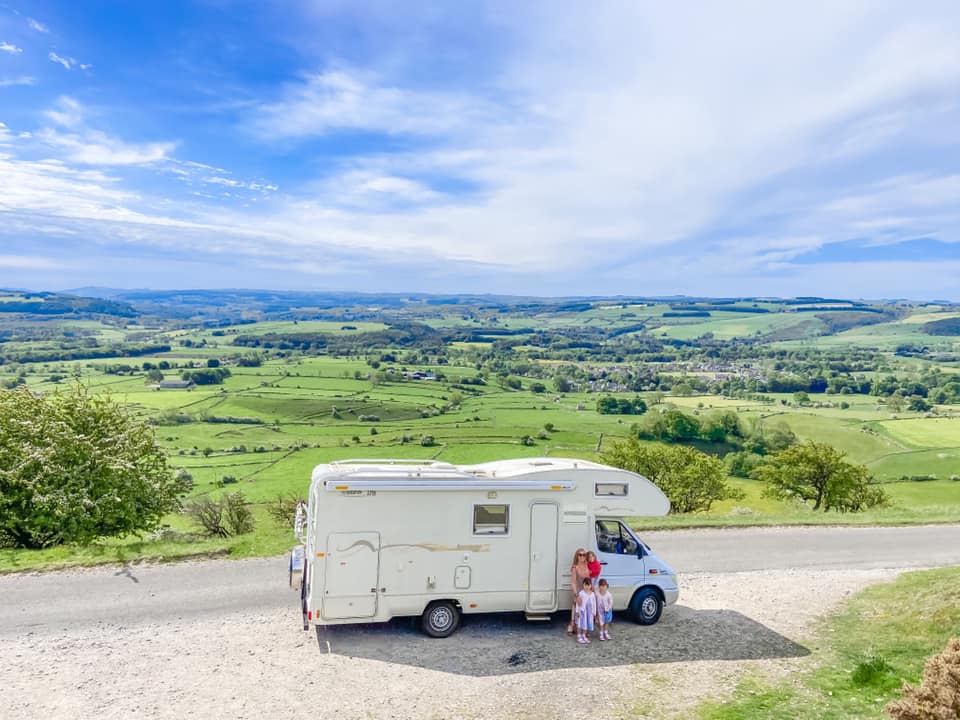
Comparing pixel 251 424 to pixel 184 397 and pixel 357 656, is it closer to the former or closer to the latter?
pixel 184 397

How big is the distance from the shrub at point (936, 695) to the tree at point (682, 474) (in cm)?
2866

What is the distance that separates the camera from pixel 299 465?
67688mm

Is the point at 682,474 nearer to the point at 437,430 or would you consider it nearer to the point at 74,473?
the point at 74,473

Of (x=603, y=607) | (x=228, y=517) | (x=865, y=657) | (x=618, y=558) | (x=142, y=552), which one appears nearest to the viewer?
(x=865, y=657)

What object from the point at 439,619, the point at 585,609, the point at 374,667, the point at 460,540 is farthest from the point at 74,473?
the point at 585,609

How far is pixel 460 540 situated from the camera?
12.3 meters

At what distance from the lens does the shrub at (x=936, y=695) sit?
24.4ft

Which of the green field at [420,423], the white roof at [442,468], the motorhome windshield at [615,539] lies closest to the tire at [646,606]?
the motorhome windshield at [615,539]

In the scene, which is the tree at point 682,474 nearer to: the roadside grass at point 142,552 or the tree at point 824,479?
the tree at point 824,479

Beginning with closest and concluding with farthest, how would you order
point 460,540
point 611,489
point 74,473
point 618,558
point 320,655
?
point 320,655 < point 460,540 < point 611,489 < point 618,558 < point 74,473

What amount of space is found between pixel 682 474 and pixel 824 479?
24.8ft

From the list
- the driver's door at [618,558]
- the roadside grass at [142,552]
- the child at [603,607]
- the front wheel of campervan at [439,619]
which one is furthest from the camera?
the roadside grass at [142,552]

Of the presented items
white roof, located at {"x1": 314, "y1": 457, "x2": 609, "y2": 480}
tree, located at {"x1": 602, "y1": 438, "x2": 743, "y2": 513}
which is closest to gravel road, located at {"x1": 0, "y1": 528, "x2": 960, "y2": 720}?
white roof, located at {"x1": 314, "y1": 457, "x2": 609, "y2": 480}

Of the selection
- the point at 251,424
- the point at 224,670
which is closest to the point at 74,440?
the point at 224,670
